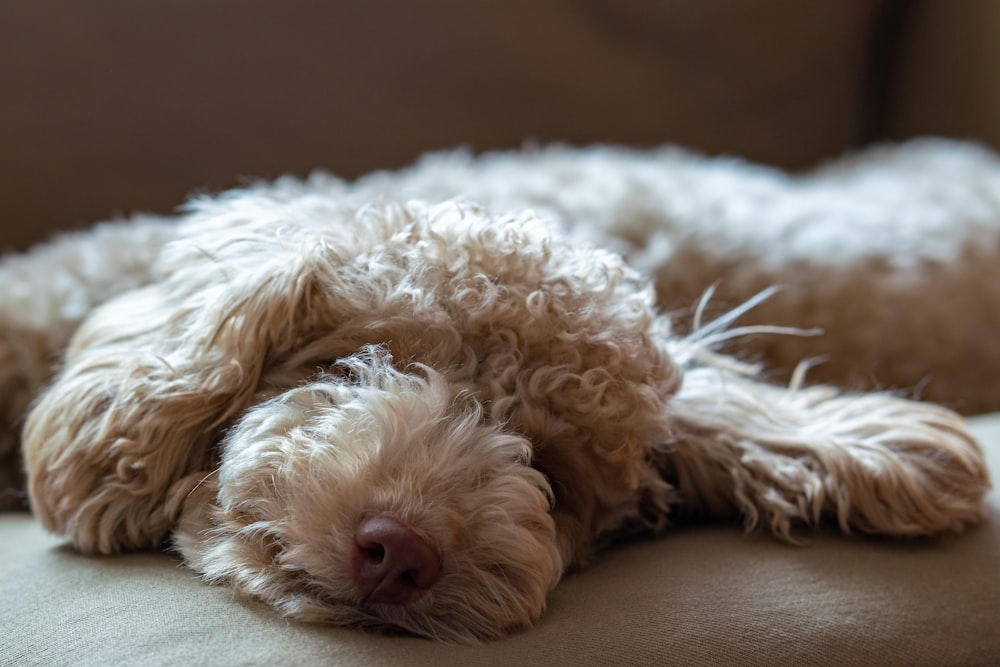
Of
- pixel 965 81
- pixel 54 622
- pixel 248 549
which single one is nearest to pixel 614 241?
pixel 248 549

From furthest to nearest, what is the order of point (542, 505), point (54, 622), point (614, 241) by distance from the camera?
point (614, 241)
point (542, 505)
point (54, 622)

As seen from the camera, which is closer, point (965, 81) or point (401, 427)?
point (401, 427)

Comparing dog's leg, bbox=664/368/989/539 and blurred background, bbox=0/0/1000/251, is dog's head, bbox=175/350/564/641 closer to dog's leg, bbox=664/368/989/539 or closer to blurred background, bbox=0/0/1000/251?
dog's leg, bbox=664/368/989/539

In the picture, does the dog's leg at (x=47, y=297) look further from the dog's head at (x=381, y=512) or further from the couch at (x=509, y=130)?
the dog's head at (x=381, y=512)

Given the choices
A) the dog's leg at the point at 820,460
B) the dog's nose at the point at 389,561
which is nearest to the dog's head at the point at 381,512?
the dog's nose at the point at 389,561

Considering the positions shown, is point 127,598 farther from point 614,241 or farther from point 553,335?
point 614,241

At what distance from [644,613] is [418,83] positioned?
1.87 metres

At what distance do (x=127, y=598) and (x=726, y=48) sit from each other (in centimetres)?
251

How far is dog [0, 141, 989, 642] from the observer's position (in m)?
1.34

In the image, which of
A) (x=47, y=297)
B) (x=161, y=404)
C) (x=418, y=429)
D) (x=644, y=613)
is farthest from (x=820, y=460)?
(x=47, y=297)

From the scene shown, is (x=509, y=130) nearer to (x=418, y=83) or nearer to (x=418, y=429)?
(x=418, y=83)

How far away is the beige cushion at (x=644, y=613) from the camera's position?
3.98 ft

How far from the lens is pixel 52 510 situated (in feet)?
4.95

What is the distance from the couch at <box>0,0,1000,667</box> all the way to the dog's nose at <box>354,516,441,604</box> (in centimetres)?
6
